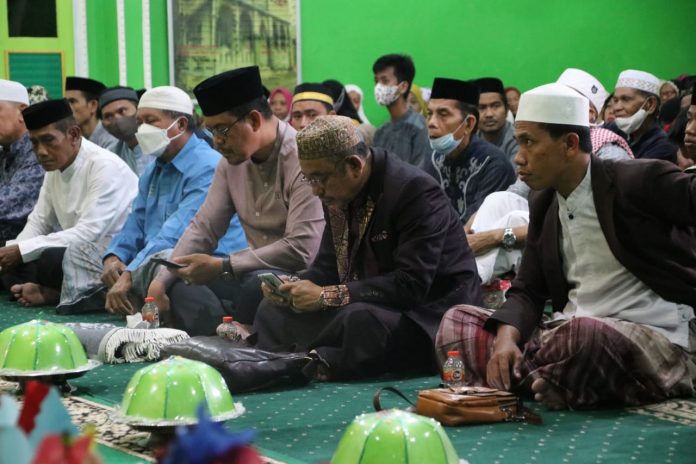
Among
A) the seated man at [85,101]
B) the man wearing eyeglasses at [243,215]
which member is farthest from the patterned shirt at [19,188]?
the man wearing eyeglasses at [243,215]

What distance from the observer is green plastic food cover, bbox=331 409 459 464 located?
2191 millimetres

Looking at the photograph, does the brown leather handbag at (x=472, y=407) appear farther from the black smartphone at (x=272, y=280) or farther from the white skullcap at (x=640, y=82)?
the white skullcap at (x=640, y=82)

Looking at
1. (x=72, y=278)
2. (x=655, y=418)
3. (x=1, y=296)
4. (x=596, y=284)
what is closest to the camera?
(x=655, y=418)

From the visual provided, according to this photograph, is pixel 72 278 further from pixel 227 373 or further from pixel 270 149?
pixel 227 373

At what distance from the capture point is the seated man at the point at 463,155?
5879mm

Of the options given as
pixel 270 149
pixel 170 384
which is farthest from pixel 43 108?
pixel 170 384

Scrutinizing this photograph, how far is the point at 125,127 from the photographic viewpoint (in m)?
7.51

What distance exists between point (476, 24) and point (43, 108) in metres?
5.93

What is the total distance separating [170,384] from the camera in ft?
9.65

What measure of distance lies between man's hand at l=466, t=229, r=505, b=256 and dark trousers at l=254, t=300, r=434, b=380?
1163mm

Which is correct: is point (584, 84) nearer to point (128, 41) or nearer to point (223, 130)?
point (223, 130)

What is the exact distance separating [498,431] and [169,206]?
2.88 meters

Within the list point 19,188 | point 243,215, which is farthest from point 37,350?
point 19,188

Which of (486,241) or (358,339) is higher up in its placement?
(486,241)
